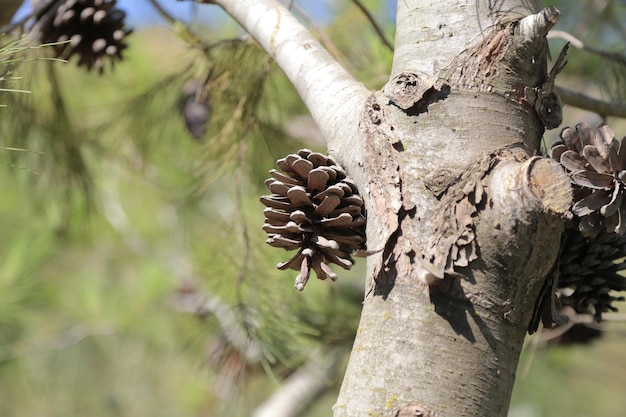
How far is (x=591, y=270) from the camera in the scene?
25.8 inches

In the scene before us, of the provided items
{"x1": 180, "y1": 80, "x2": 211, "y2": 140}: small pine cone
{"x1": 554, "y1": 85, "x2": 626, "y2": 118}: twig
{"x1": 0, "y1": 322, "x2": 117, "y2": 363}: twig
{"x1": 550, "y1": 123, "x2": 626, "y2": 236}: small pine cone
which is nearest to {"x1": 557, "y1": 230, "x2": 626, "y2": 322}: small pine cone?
{"x1": 550, "y1": 123, "x2": 626, "y2": 236}: small pine cone

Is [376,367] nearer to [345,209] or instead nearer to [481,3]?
[345,209]

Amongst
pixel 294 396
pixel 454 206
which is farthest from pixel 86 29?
pixel 294 396

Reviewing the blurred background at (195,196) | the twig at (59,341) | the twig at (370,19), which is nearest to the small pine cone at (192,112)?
the blurred background at (195,196)

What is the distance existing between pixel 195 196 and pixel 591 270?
102cm

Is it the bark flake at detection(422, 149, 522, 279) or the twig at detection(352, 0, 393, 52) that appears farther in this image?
the twig at detection(352, 0, 393, 52)

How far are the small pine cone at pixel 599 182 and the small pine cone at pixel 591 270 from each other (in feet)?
0.11

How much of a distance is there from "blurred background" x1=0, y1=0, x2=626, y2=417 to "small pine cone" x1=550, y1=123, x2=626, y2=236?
277mm

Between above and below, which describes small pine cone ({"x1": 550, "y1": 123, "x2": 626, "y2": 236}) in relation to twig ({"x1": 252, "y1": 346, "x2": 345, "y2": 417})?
above

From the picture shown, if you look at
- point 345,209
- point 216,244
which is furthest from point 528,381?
point 345,209

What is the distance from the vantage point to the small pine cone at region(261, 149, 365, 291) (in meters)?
0.59

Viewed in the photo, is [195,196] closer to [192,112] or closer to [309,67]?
[192,112]

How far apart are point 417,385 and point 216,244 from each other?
62cm

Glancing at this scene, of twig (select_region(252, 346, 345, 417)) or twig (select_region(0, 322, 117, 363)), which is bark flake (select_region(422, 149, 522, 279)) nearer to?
twig (select_region(252, 346, 345, 417))
